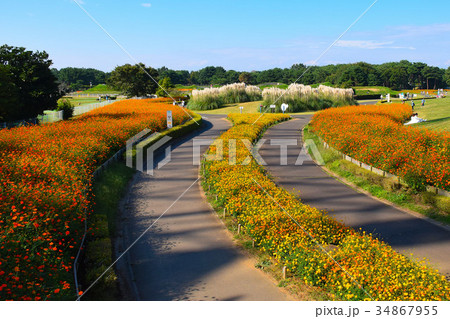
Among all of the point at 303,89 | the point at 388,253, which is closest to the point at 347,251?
the point at 388,253

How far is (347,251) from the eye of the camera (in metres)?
7.43

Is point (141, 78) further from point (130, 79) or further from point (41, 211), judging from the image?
point (41, 211)

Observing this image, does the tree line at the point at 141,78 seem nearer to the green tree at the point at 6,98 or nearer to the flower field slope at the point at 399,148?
the green tree at the point at 6,98

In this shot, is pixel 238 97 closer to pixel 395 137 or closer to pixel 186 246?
pixel 395 137

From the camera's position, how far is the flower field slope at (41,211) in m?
6.05

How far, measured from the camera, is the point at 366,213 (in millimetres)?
11898

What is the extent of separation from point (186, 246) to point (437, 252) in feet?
20.3

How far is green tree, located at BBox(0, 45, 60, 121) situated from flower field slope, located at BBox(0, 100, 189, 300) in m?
14.1

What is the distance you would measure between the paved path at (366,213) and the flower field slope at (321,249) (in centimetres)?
128

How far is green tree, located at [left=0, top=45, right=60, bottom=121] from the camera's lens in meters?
27.9

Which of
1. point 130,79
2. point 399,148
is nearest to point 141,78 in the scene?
point 130,79

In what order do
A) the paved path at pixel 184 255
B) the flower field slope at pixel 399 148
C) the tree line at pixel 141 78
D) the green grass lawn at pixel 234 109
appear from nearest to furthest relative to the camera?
1. the paved path at pixel 184 255
2. the flower field slope at pixel 399 148
3. the tree line at pixel 141 78
4. the green grass lawn at pixel 234 109

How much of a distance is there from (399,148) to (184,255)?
9952mm

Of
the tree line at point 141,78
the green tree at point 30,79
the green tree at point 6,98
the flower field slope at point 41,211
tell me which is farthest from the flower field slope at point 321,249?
the green tree at point 30,79
